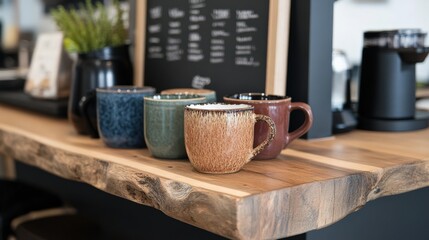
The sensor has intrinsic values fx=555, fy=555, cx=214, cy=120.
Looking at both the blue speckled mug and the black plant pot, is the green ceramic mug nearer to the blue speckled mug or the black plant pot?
the blue speckled mug

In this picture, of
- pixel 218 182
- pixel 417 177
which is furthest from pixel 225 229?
pixel 417 177

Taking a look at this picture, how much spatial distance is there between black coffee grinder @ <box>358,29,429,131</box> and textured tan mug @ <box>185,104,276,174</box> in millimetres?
477

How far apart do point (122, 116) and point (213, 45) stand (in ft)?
0.96

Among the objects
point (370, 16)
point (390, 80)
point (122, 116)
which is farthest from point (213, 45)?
point (370, 16)

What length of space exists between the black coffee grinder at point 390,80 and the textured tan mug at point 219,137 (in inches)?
18.8

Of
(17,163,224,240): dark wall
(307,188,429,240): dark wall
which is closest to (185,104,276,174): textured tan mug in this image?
(307,188,429,240): dark wall

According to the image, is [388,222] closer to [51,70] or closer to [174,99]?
[174,99]

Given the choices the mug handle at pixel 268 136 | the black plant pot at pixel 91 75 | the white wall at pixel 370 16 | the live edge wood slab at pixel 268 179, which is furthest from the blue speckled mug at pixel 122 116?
the white wall at pixel 370 16

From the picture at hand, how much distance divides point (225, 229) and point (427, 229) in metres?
0.59

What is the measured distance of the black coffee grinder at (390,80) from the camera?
48.3 inches

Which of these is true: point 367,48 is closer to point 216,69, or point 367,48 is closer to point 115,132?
point 216,69

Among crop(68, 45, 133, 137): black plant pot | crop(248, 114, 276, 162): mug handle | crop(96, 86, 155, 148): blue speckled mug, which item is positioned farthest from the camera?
crop(68, 45, 133, 137): black plant pot

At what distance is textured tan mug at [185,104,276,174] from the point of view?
33.5 inches

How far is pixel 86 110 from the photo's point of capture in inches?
48.4
